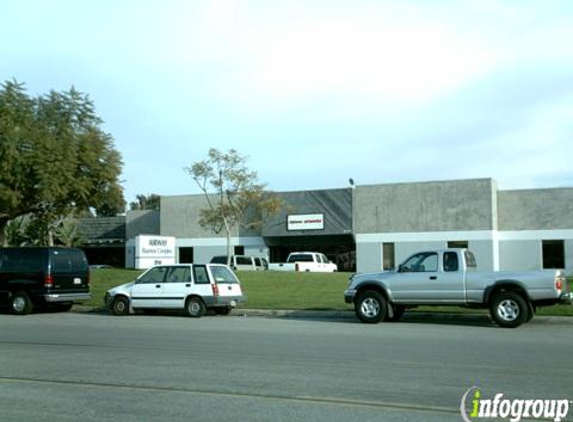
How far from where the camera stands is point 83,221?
2260 inches

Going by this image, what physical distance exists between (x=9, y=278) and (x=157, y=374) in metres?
13.9

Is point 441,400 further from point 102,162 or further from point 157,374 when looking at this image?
point 102,162

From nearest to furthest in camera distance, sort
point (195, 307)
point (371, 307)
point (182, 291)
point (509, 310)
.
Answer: point (509, 310) → point (371, 307) → point (195, 307) → point (182, 291)

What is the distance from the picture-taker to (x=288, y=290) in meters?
28.1

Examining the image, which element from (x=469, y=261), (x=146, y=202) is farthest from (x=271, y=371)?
(x=146, y=202)

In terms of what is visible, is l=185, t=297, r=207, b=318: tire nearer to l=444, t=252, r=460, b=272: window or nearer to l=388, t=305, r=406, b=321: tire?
l=388, t=305, r=406, b=321: tire

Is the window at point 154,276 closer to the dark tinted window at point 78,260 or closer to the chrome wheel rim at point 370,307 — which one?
the dark tinted window at point 78,260

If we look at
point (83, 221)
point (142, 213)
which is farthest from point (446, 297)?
point (83, 221)

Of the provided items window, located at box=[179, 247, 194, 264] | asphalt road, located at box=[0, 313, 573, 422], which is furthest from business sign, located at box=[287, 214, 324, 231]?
asphalt road, located at box=[0, 313, 573, 422]

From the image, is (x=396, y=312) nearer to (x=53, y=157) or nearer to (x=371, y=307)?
(x=371, y=307)

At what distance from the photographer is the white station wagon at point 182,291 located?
20.5m

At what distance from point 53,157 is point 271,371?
1762 centimetres

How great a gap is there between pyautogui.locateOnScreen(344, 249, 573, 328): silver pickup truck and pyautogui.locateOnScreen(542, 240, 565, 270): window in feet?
92.9

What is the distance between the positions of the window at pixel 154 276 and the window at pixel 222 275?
1538mm
